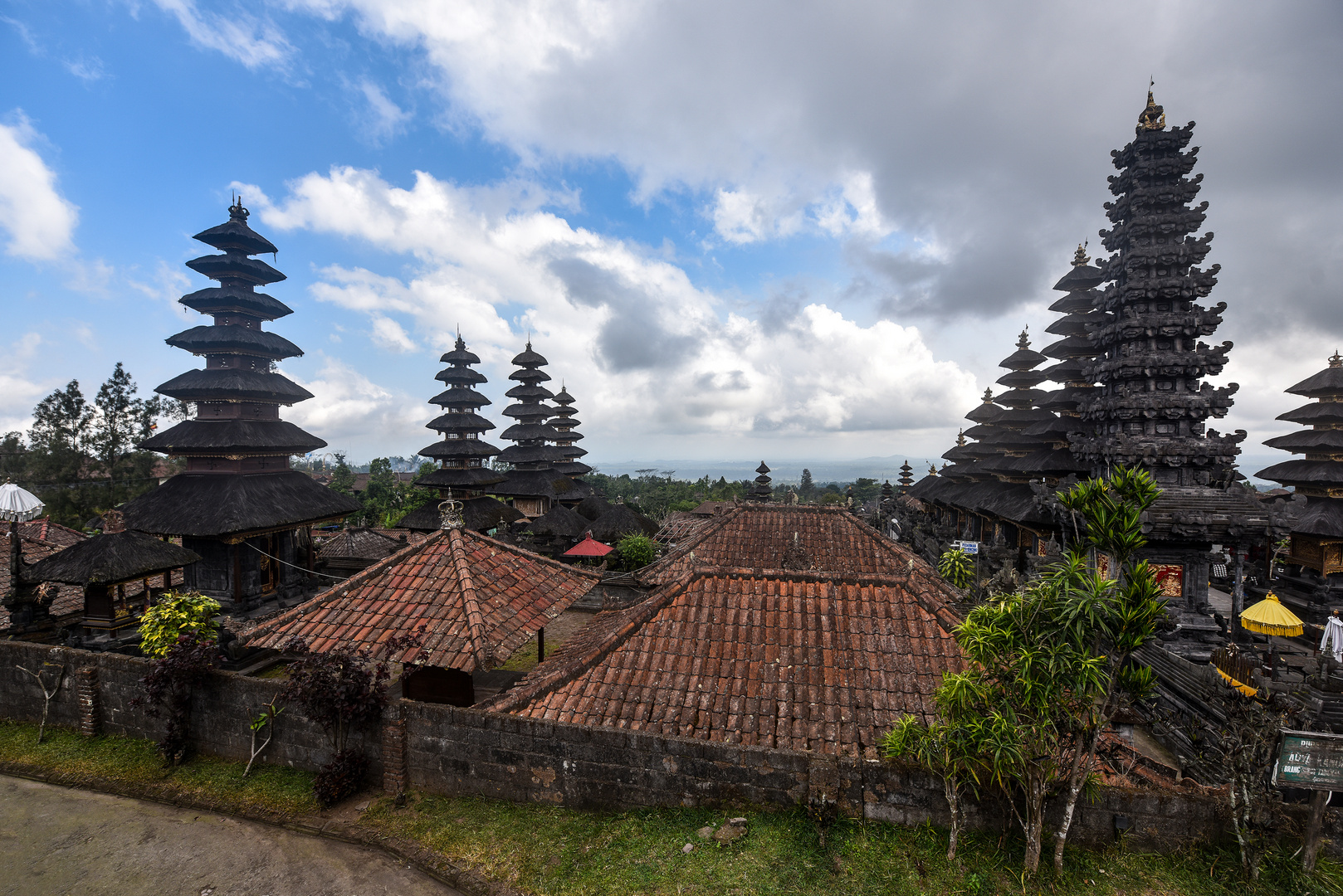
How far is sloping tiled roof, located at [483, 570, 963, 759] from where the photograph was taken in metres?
7.10

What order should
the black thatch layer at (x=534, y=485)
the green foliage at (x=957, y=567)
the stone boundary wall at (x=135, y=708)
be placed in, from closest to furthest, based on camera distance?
the stone boundary wall at (x=135, y=708)
the green foliage at (x=957, y=567)
the black thatch layer at (x=534, y=485)

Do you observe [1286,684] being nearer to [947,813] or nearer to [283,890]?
[947,813]

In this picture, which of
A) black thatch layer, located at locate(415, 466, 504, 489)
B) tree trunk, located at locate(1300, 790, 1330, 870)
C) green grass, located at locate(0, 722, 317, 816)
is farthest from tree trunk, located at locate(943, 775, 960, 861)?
black thatch layer, located at locate(415, 466, 504, 489)

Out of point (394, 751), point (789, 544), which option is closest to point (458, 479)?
point (789, 544)

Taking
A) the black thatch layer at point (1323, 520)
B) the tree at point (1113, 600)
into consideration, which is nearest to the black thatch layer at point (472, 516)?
the tree at point (1113, 600)

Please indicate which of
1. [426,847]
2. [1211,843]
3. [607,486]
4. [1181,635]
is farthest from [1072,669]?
[607,486]

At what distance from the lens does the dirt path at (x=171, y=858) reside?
673 centimetres

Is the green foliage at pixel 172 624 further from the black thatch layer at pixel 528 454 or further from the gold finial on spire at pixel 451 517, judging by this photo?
the black thatch layer at pixel 528 454

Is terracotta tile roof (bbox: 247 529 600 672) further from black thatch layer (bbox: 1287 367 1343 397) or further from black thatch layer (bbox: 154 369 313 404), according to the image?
black thatch layer (bbox: 1287 367 1343 397)

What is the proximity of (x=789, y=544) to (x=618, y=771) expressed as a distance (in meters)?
9.78

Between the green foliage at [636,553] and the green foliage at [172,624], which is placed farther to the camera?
the green foliage at [636,553]

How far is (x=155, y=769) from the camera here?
907 centimetres

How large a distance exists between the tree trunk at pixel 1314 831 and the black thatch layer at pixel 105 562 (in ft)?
72.0

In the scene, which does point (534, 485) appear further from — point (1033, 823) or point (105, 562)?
point (1033, 823)
